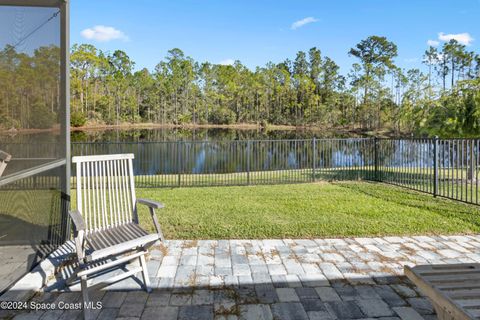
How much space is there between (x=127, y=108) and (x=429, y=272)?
44.6 meters

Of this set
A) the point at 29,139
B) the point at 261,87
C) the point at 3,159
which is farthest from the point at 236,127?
the point at 3,159

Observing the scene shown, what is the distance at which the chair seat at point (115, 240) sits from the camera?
94.3 inches

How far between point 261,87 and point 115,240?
144 ft

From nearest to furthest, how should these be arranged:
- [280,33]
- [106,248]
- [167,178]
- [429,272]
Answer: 1. [429,272]
2. [106,248]
3. [167,178]
4. [280,33]

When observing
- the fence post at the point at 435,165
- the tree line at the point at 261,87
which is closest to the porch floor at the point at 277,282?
the fence post at the point at 435,165

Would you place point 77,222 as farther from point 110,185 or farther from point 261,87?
point 261,87

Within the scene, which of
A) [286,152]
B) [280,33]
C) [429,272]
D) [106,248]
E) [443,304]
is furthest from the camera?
[280,33]

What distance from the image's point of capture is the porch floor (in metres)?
2.31

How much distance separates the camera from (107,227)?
3018 millimetres

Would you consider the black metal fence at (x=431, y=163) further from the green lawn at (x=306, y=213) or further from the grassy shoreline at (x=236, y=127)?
the grassy shoreline at (x=236, y=127)

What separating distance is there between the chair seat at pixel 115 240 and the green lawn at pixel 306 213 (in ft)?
3.75

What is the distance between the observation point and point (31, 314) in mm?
2262

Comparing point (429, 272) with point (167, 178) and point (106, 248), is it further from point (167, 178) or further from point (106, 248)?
point (167, 178)

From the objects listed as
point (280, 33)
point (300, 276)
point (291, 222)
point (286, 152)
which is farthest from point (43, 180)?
point (280, 33)
